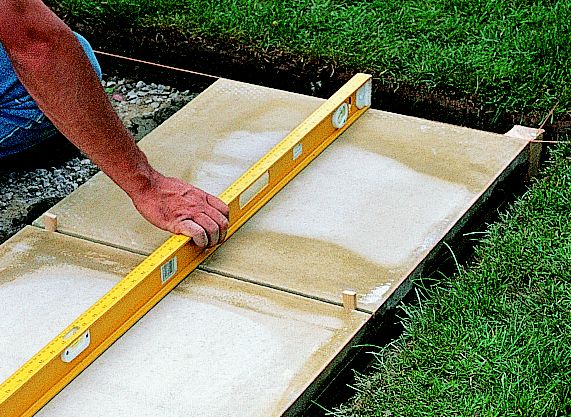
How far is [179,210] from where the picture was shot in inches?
135

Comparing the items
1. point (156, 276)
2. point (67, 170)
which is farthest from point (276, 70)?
point (156, 276)

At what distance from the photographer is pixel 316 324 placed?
3.22m

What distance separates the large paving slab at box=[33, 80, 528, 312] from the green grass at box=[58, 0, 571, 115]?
39 centimetres

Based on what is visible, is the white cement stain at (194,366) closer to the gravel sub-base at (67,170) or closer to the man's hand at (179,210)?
the man's hand at (179,210)

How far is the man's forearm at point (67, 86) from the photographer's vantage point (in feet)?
10.2

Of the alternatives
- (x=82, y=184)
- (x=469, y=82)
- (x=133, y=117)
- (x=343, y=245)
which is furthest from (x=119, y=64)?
(x=343, y=245)

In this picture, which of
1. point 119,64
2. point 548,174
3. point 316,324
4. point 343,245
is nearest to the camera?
point 316,324

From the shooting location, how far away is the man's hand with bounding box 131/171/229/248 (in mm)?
3416

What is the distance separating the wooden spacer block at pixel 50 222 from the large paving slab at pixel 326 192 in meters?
0.04

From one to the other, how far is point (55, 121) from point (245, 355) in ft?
3.07

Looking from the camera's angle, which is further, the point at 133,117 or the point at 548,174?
the point at 133,117

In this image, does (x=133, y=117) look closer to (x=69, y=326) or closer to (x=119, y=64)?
(x=119, y=64)

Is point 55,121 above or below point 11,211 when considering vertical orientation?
above

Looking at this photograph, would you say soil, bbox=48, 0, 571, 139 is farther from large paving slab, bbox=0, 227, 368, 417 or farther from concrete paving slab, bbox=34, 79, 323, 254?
large paving slab, bbox=0, 227, 368, 417
